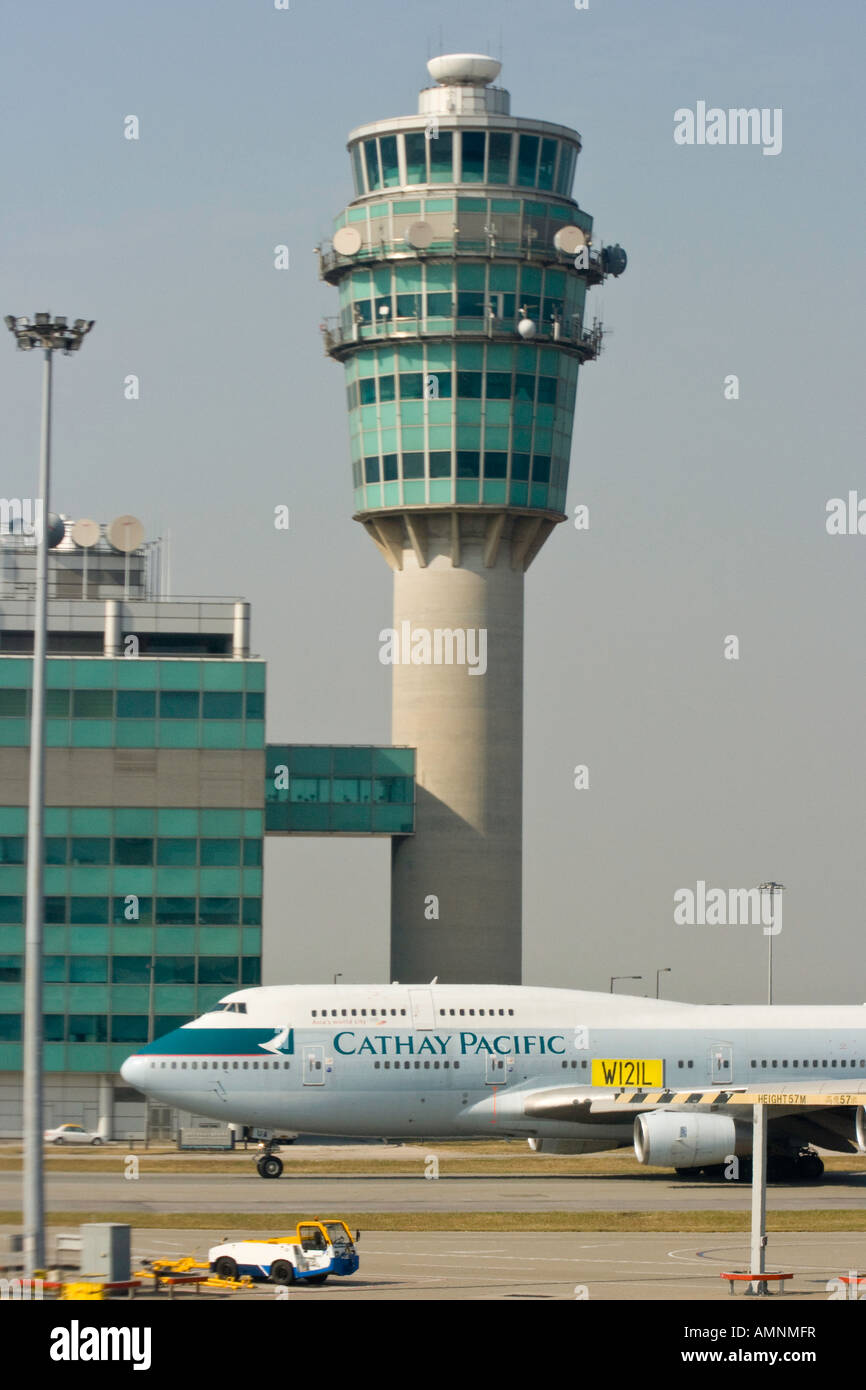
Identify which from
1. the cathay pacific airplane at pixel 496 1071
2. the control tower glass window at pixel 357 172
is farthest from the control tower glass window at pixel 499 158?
the cathay pacific airplane at pixel 496 1071

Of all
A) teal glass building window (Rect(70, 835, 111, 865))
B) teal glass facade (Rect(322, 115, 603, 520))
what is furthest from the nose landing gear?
teal glass facade (Rect(322, 115, 603, 520))

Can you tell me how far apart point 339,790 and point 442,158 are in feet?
109

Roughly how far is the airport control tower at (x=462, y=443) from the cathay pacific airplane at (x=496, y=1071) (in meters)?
35.7

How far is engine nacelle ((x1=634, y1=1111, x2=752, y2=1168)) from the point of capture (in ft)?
177

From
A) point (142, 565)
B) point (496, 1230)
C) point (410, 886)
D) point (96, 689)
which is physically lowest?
point (496, 1230)

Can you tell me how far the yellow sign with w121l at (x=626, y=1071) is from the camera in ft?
190

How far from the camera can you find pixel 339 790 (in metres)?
92.3

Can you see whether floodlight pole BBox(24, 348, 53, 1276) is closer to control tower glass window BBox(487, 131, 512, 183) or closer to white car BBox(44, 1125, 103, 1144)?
white car BBox(44, 1125, 103, 1144)

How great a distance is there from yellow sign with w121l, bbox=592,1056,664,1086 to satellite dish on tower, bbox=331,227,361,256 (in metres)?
A: 53.5

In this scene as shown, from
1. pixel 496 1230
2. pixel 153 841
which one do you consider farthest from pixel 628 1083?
pixel 153 841

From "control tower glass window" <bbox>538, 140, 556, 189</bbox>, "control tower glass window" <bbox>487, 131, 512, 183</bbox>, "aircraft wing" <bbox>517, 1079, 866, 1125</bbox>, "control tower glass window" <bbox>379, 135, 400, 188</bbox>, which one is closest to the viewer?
"aircraft wing" <bbox>517, 1079, 866, 1125</bbox>
